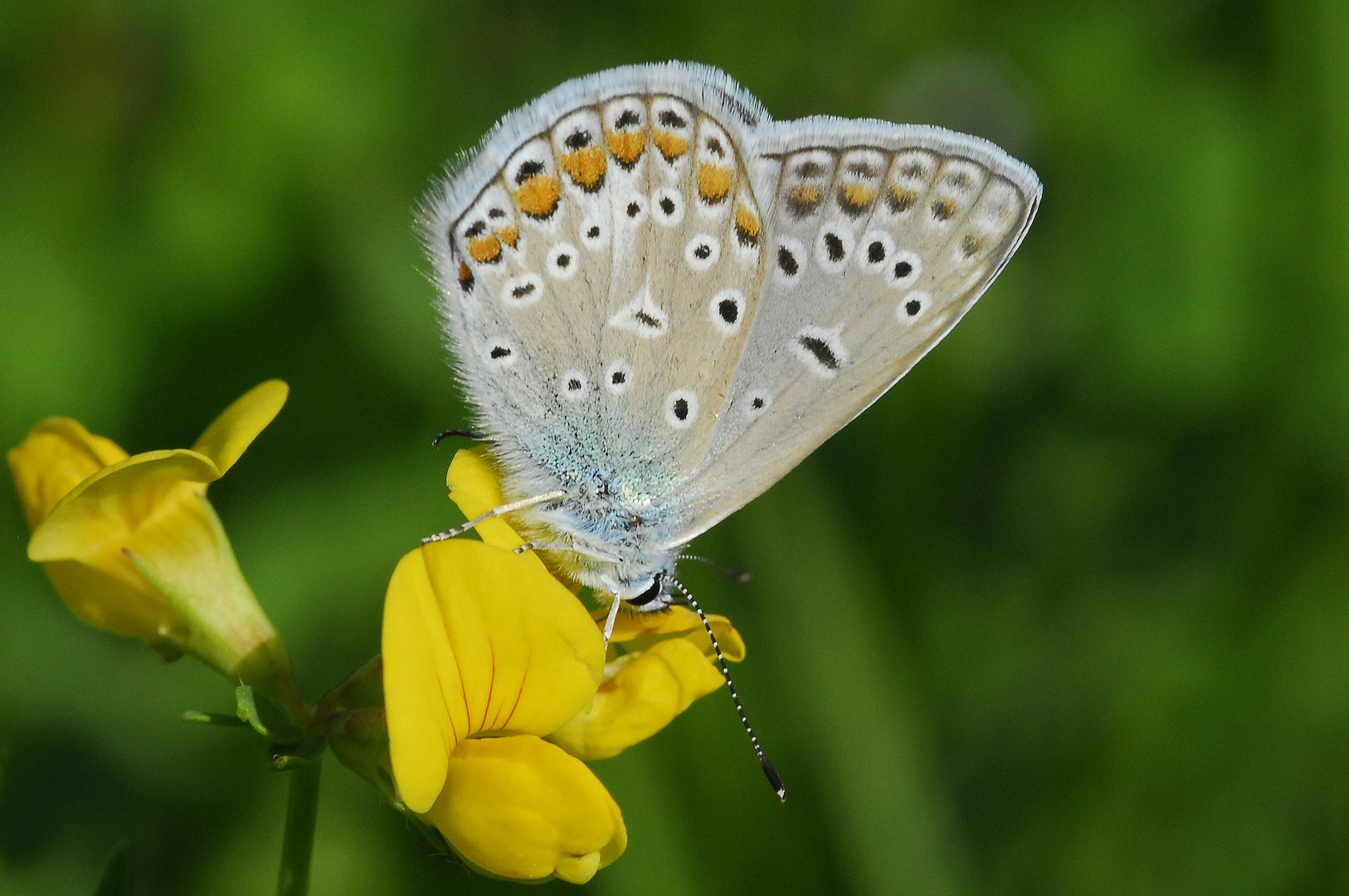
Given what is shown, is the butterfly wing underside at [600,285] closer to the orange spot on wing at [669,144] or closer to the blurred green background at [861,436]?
the orange spot on wing at [669,144]

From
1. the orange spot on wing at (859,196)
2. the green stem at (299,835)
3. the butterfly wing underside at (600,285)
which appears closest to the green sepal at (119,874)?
the green stem at (299,835)

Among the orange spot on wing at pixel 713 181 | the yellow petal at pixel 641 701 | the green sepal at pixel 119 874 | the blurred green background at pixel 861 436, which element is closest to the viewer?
the green sepal at pixel 119 874

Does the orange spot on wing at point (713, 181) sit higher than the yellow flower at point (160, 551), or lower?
higher

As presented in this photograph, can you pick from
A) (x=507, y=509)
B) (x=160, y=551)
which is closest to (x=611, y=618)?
(x=507, y=509)

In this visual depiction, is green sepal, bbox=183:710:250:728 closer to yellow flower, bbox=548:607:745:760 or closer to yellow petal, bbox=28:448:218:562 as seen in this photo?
yellow petal, bbox=28:448:218:562

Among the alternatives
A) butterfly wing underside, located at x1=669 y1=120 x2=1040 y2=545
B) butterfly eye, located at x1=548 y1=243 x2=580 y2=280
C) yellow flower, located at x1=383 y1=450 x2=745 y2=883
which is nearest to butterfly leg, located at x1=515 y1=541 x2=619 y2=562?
butterfly wing underside, located at x1=669 y1=120 x2=1040 y2=545

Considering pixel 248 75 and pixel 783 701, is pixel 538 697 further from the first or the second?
pixel 248 75
